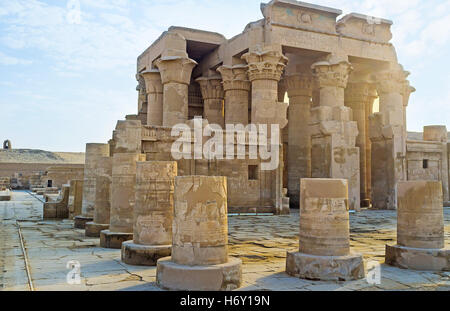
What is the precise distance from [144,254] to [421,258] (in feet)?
12.7

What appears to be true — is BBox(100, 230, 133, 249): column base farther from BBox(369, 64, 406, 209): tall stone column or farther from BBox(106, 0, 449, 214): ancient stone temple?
BBox(369, 64, 406, 209): tall stone column

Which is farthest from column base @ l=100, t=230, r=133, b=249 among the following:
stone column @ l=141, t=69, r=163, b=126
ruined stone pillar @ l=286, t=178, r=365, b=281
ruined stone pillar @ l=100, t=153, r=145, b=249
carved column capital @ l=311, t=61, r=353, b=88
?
carved column capital @ l=311, t=61, r=353, b=88

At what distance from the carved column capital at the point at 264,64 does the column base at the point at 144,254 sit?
11202 millimetres

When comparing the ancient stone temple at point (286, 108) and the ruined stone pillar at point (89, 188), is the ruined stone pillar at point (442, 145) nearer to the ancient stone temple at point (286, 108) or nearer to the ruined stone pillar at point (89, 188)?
the ancient stone temple at point (286, 108)

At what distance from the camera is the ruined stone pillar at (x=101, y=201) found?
28.7 feet

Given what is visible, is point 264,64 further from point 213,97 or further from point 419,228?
point 419,228

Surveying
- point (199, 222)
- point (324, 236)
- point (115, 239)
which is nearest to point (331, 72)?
point (115, 239)

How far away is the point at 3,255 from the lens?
6410 millimetres

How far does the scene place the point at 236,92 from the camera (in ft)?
59.0

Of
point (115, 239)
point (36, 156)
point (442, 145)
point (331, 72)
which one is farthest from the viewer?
point (36, 156)

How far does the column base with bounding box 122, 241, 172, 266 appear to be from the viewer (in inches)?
233

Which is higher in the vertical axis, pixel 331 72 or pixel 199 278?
pixel 331 72
